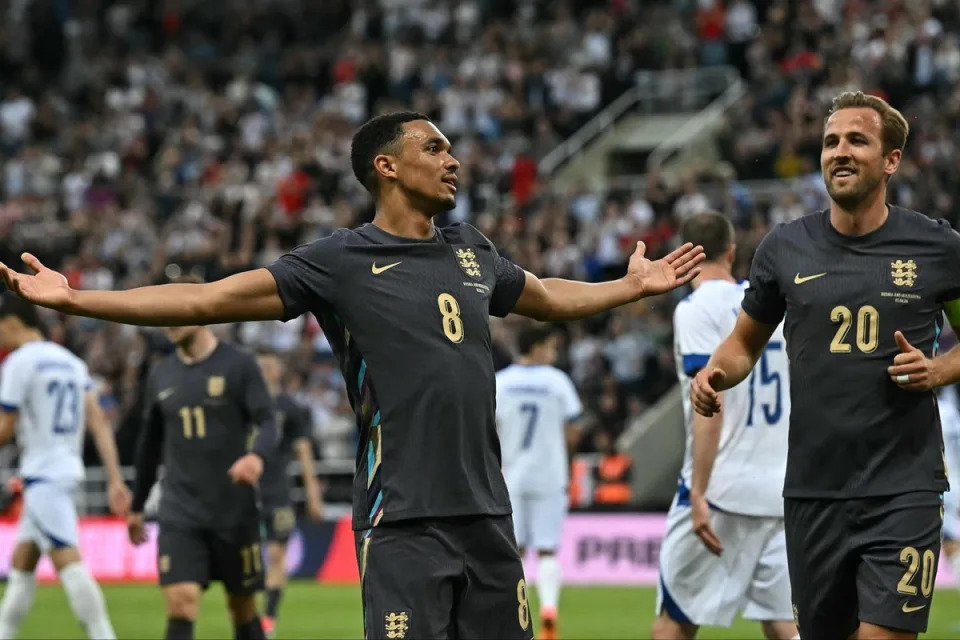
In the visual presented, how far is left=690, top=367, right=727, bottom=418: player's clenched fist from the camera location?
20.0 ft

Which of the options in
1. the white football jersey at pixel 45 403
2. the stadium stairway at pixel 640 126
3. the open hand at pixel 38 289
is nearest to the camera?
the open hand at pixel 38 289

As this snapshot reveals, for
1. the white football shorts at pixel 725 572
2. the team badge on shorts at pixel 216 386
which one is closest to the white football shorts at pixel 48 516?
the team badge on shorts at pixel 216 386

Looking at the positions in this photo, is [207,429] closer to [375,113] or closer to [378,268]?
[378,268]

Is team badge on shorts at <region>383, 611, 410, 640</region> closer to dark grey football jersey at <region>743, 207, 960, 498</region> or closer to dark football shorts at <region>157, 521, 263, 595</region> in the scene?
dark grey football jersey at <region>743, 207, 960, 498</region>

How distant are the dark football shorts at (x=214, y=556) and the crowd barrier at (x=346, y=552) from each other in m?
9.26

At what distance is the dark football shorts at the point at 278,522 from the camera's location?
14.1 metres

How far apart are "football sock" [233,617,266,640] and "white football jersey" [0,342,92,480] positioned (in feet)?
7.01

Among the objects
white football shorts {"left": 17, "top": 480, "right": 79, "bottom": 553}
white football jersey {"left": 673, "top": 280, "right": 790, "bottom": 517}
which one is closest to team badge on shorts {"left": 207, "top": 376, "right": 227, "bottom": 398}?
white football shorts {"left": 17, "top": 480, "right": 79, "bottom": 553}

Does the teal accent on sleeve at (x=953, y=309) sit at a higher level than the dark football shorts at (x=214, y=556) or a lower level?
higher

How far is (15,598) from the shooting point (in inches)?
427

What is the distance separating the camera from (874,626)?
569cm

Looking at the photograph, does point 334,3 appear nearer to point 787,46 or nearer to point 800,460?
point 787,46

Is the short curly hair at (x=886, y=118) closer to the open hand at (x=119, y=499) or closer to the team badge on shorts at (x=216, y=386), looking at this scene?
the team badge on shorts at (x=216, y=386)

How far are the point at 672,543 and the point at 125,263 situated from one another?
64.0 ft
